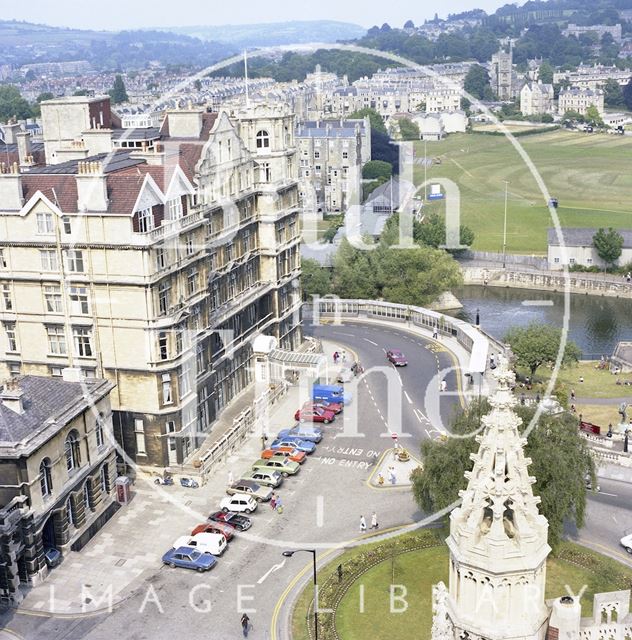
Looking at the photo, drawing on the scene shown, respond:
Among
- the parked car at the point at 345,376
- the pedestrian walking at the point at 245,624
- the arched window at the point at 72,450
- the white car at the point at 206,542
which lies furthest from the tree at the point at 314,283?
the pedestrian walking at the point at 245,624

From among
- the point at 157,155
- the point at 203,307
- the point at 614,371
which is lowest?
the point at 614,371

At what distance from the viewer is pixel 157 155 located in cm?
6269

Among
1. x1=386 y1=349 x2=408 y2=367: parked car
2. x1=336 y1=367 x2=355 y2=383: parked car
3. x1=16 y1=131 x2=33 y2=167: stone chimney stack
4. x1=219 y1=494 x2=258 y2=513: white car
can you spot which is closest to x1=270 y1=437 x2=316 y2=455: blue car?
x1=219 y1=494 x2=258 y2=513: white car

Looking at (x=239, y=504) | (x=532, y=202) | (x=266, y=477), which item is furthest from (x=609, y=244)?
(x=239, y=504)

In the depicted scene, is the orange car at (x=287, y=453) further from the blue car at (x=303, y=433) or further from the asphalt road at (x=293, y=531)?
the blue car at (x=303, y=433)

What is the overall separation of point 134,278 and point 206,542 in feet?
56.8

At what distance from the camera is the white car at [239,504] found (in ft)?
175

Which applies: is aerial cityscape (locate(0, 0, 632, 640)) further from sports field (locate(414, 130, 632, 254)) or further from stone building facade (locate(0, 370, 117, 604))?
sports field (locate(414, 130, 632, 254))

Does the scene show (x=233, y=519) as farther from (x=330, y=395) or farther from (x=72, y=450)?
(x=330, y=395)

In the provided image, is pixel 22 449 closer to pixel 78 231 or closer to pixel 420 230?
pixel 78 231

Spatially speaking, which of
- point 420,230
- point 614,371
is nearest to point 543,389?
point 614,371

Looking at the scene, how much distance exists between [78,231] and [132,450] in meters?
15.0

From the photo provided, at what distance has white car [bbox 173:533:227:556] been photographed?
48.7 metres

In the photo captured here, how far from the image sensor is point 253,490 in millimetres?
55281
